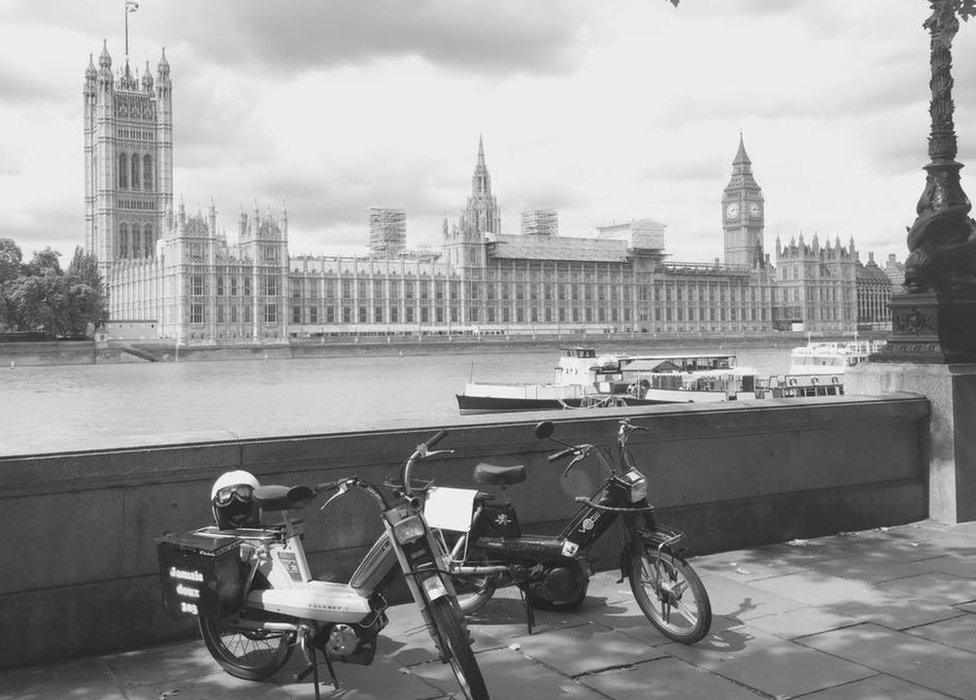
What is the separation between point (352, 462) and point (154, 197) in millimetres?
123285

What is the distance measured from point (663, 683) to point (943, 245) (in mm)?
4151

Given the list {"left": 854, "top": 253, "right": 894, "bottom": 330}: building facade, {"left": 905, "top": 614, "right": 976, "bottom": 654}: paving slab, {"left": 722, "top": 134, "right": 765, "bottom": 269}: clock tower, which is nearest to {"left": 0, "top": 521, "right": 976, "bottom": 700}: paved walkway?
{"left": 905, "top": 614, "right": 976, "bottom": 654}: paving slab

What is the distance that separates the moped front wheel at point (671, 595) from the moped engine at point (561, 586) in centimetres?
25

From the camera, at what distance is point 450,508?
430 centimetres

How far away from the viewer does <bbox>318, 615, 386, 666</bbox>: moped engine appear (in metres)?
3.62

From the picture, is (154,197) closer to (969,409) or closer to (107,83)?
(107,83)

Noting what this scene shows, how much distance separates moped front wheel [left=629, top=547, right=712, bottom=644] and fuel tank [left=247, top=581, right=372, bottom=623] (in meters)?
1.36

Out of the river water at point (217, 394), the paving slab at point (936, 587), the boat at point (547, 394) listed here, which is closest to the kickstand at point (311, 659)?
the paving slab at point (936, 587)

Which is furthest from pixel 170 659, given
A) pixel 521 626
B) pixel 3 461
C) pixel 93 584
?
pixel 521 626

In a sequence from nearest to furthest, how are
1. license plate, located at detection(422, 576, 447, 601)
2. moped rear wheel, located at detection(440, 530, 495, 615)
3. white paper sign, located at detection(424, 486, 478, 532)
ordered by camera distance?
license plate, located at detection(422, 576, 447, 601) < white paper sign, located at detection(424, 486, 478, 532) < moped rear wheel, located at detection(440, 530, 495, 615)

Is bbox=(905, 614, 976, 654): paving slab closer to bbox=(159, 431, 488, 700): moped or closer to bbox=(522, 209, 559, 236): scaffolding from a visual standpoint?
bbox=(159, 431, 488, 700): moped

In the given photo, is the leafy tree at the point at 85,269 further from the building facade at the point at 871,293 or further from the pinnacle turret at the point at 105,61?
the building facade at the point at 871,293

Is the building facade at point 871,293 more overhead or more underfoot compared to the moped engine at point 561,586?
more overhead

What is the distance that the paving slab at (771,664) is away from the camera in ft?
12.3
